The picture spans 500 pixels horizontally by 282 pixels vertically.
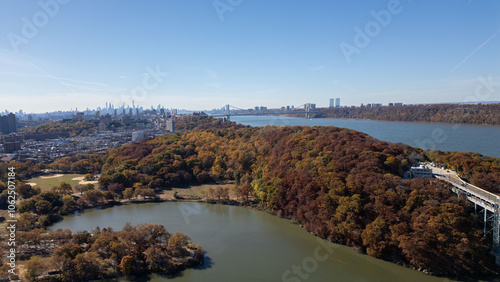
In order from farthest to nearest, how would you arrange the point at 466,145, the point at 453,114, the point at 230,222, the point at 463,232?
the point at 453,114 < the point at 466,145 < the point at 230,222 < the point at 463,232

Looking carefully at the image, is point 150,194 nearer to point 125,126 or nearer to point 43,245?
point 43,245

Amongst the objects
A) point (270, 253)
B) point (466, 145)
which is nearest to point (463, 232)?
point (270, 253)

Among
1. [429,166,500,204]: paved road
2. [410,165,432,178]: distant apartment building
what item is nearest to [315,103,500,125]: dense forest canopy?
[429,166,500,204]: paved road

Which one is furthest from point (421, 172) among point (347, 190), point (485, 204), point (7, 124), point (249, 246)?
point (7, 124)

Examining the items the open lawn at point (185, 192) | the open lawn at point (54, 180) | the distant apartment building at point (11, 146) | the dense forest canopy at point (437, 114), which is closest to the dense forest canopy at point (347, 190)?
the open lawn at point (185, 192)

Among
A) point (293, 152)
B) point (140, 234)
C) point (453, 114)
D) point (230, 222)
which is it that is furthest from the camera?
point (453, 114)

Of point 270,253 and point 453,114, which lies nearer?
point 270,253

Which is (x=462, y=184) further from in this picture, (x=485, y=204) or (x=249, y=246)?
(x=249, y=246)
